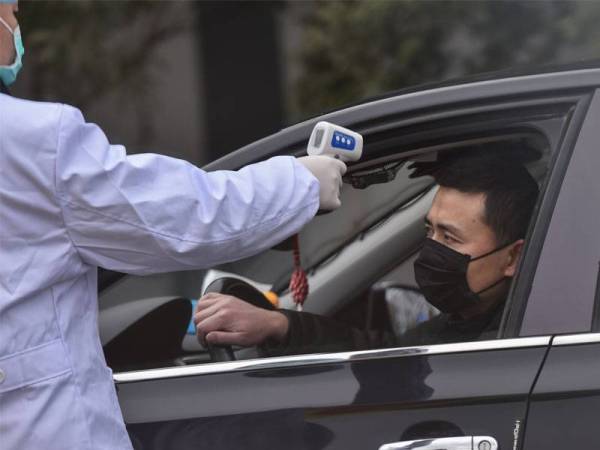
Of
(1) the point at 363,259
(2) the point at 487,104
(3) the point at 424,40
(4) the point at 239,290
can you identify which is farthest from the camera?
(3) the point at 424,40

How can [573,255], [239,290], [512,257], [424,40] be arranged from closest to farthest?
1. [573,255]
2. [512,257]
3. [239,290]
4. [424,40]

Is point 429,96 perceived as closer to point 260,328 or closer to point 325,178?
point 325,178

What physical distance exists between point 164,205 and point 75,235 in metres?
0.16

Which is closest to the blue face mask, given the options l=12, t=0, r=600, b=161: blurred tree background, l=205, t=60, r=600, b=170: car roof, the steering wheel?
l=205, t=60, r=600, b=170: car roof

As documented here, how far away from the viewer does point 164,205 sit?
202cm

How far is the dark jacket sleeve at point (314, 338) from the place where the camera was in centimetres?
254

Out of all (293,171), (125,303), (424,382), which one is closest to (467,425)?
(424,382)

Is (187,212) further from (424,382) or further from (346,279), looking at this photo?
(346,279)

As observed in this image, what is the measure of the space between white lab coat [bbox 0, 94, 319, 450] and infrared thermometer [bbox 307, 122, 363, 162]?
0.83 ft

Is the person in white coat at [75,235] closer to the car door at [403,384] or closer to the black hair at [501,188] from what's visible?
the car door at [403,384]

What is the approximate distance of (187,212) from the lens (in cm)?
204

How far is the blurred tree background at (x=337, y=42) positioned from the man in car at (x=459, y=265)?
216 inches

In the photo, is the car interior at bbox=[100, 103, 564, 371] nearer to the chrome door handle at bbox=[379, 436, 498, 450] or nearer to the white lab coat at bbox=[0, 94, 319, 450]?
the white lab coat at bbox=[0, 94, 319, 450]

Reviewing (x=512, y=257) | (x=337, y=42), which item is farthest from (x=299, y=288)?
(x=337, y=42)
